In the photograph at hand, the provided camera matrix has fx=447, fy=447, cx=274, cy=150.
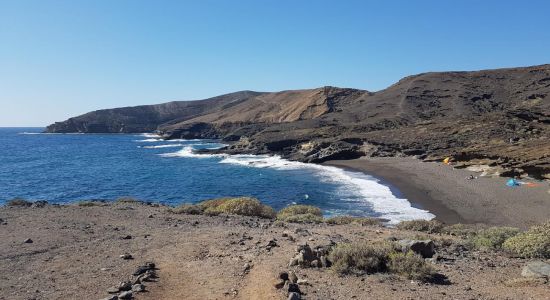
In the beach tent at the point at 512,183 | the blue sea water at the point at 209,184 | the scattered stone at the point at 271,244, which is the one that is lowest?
the blue sea water at the point at 209,184

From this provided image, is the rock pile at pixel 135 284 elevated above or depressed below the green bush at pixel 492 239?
above

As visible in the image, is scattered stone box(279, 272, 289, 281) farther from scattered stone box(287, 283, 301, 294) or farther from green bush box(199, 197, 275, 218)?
green bush box(199, 197, 275, 218)

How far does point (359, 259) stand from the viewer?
966cm

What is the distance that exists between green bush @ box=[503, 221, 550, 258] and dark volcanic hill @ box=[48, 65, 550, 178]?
95.4 ft

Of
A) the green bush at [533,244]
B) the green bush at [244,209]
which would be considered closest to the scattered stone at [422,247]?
the green bush at [533,244]

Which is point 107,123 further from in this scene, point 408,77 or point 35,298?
point 35,298

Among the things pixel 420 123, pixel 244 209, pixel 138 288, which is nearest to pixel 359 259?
pixel 138 288

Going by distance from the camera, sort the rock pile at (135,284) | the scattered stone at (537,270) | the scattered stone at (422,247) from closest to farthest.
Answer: the rock pile at (135,284), the scattered stone at (537,270), the scattered stone at (422,247)

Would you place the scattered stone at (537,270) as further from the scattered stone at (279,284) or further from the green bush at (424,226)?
the green bush at (424,226)

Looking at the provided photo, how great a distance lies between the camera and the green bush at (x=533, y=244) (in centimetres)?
1088

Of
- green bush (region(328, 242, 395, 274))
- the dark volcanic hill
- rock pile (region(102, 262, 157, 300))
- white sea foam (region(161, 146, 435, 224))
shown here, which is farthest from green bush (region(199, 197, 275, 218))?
the dark volcanic hill

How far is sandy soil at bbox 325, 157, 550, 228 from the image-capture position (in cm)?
2547

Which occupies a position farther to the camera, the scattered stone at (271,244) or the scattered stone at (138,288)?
the scattered stone at (271,244)

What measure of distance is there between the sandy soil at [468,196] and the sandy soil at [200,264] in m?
12.7
